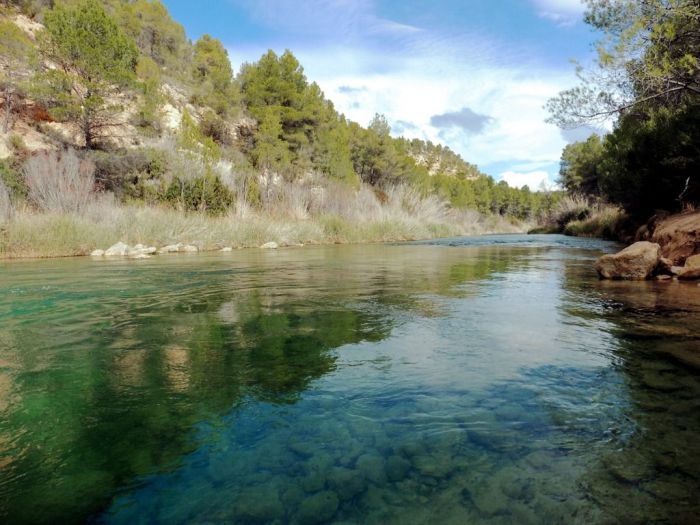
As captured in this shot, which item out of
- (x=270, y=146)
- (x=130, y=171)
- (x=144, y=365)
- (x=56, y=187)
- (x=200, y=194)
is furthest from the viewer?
(x=270, y=146)

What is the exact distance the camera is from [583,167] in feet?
104

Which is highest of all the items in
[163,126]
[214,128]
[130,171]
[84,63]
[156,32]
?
[156,32]

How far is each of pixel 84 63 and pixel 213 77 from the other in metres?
Result: 13.2

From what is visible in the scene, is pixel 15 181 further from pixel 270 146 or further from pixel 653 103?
pixel 653 103

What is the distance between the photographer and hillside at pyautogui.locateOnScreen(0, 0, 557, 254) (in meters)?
16.8

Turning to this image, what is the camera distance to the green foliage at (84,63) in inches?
716

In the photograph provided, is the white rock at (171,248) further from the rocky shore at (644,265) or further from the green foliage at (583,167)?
the green foliage at (583,167)

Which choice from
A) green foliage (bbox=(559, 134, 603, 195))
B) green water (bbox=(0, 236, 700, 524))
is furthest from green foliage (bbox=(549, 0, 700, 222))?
green foliage (bbox=(559, 134, 603, 195))

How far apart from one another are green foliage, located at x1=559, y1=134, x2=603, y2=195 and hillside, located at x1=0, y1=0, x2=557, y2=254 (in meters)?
9.55

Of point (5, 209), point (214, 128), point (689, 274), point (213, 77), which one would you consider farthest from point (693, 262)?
point (213, 77)

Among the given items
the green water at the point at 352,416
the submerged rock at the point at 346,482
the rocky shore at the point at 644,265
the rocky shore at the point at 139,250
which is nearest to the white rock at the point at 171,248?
the rocky shore at the point at 139,250

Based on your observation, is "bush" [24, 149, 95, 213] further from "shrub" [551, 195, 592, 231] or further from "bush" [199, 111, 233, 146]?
"shrub" [551, 195, 592, 231]

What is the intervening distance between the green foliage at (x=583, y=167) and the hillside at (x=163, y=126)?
31.3 ft

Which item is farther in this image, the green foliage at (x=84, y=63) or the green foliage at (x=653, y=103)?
the green foliage at (x=84, y=63)
